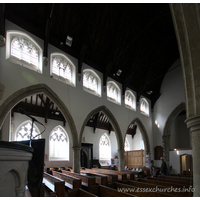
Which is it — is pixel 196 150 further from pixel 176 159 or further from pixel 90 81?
pixel 176 159

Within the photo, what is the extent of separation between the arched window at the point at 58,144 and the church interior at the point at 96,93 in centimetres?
7

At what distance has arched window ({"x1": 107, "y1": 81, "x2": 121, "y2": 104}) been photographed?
492 inches

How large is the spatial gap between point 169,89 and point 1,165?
49.6 ft

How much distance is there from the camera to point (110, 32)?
1089cm

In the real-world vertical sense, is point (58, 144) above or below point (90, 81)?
below

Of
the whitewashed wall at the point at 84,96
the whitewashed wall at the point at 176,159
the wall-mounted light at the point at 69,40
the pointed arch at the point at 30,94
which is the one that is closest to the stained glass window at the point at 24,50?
the whitewashed wall at the point at 84,96

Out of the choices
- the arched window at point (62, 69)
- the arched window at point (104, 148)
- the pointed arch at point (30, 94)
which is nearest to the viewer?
the pointed arch at point (30, 94)

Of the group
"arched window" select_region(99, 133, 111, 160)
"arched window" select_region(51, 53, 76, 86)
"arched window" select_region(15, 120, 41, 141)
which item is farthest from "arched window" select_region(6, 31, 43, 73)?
"arched window" select_region(99, 133, 111, 160)

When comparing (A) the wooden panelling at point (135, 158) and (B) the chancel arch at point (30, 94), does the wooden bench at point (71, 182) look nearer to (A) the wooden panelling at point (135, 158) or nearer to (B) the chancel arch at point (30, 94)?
(B) the chancel arch at point (30, 94)

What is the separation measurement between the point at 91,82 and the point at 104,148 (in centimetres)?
826

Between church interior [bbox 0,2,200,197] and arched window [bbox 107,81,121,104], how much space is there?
0.23ft

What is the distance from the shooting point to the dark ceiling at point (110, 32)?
856 centimetres

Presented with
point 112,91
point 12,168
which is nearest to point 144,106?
point 112,91

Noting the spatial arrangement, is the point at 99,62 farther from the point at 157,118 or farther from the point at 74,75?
the point at 157,118
